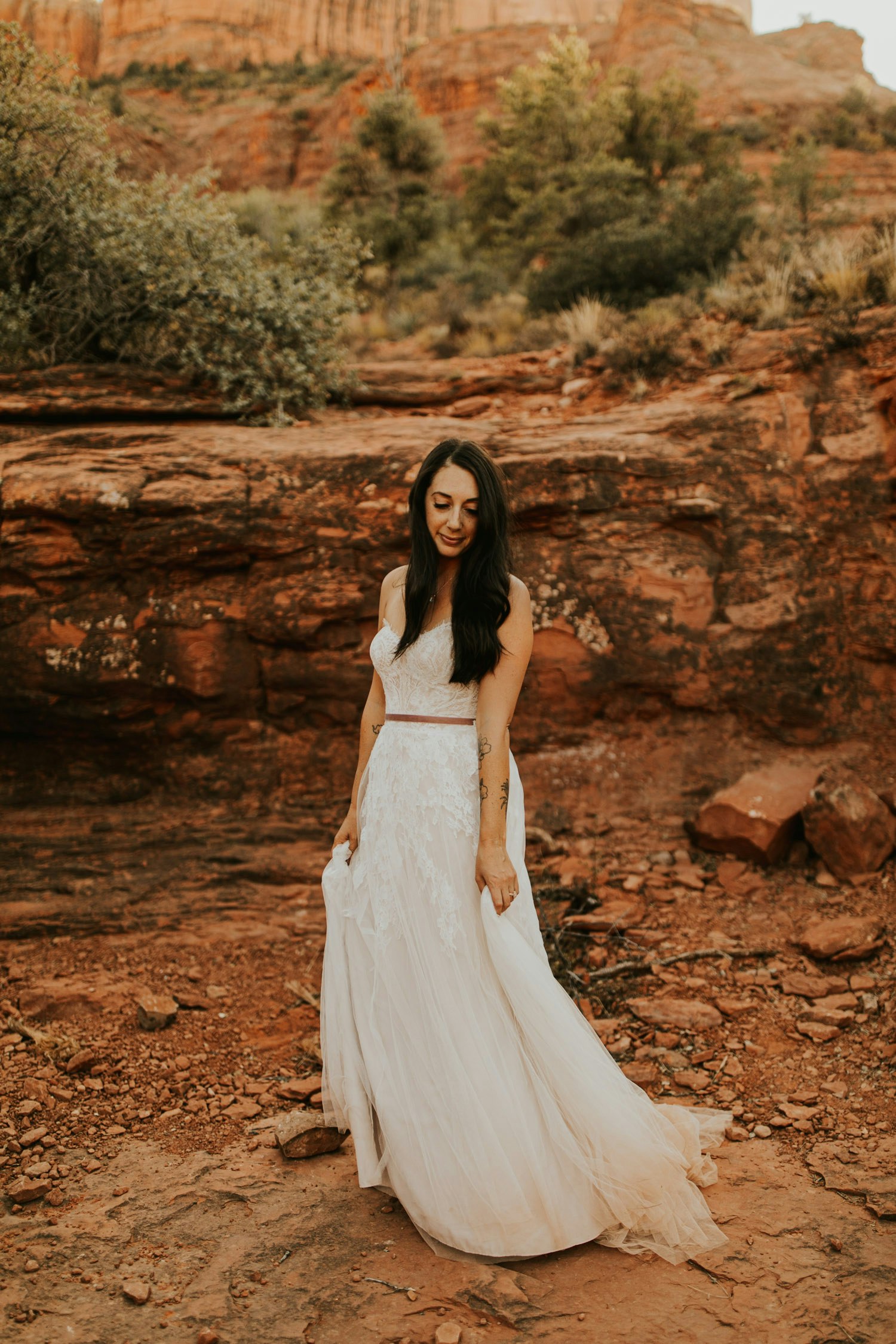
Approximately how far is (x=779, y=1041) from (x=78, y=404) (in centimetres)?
538

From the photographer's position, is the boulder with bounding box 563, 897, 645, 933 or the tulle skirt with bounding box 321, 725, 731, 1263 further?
the boulder with bounding box 563, 897, 645, 933

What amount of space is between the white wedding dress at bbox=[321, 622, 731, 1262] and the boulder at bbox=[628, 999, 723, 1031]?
924 mm

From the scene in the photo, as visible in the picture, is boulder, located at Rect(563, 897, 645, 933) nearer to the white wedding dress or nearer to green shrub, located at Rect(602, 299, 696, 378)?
the white wedding dress

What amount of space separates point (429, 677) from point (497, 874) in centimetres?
63

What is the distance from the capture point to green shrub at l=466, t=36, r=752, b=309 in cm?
956

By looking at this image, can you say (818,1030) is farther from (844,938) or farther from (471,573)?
(471,573)

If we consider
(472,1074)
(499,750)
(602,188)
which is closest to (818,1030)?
(472,1074)

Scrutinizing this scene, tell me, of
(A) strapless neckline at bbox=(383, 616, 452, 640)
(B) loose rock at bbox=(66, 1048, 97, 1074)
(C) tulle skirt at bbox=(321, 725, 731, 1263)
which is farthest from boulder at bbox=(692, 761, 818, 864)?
(B) loose rock at bbox=(66, 1048, 97, 1074)

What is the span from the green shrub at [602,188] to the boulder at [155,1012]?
331 inches

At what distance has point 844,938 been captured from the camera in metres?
3.97

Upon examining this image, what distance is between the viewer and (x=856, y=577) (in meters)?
5.33

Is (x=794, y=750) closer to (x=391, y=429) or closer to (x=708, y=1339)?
(x=391, y=429)

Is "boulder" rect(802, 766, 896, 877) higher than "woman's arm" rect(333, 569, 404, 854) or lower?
lower

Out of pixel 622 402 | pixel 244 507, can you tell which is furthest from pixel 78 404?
pixel 622 402
